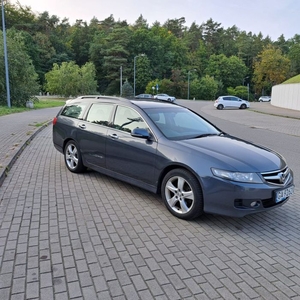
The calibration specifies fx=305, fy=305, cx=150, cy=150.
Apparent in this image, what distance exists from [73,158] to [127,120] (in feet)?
5.77

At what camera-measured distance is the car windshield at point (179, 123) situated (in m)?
4.84

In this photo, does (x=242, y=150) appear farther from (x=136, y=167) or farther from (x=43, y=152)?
(x=43, y=152)

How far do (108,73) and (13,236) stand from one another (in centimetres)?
8008

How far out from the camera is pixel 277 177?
402 centimetres

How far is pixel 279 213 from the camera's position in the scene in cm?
459

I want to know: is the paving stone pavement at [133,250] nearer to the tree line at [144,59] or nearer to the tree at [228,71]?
the tree line at [144,59]

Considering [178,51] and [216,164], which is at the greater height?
[178,51]

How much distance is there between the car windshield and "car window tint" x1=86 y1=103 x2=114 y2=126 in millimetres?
886

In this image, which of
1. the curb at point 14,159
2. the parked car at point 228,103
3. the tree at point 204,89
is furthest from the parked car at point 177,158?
the tree at point 204,89

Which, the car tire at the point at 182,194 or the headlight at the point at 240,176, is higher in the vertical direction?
the headlight at the point at 240,176

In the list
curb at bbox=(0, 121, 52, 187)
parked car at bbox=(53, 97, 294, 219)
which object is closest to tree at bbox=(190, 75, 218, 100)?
curb at bbox=(0, 121, 52, 187)

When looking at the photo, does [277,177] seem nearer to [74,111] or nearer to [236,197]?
[236,197]

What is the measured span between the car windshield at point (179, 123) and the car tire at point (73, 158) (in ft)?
6.35

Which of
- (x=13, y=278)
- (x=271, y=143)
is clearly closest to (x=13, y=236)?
(x=13, y=278)
